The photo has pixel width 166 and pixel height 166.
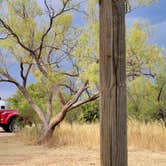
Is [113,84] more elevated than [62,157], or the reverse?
[113,84]

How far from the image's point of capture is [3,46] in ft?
88.4

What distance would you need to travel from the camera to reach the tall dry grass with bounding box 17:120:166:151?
19281 millimetres

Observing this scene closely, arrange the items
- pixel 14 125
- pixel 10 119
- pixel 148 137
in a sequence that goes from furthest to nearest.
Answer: pixel 14 125 < pixel 10 119 < pixel 148 137

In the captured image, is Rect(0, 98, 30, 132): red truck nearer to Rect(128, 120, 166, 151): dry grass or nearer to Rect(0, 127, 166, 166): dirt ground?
Rect(0, 127, 166, 166): dirt ground

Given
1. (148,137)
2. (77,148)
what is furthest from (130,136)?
(77,148)

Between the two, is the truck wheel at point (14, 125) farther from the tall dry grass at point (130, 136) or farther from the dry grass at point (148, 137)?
the dry grass at point (148, 137)

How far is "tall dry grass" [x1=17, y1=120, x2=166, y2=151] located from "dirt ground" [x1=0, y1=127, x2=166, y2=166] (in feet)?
2.26

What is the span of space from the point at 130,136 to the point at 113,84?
17.1 metres

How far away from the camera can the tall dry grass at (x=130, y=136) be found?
19.3 meters

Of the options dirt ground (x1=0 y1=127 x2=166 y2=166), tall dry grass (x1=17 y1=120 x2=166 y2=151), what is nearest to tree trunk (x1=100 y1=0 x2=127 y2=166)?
dirt ground (x1=0 y1=127 x2=166 y2=166)

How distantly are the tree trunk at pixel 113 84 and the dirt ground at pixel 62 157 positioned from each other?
391 inches

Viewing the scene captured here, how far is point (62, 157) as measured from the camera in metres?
16.1

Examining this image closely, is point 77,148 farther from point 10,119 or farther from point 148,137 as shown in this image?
point 10,119

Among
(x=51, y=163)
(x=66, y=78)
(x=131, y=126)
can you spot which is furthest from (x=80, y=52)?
(x=51, y=163)
